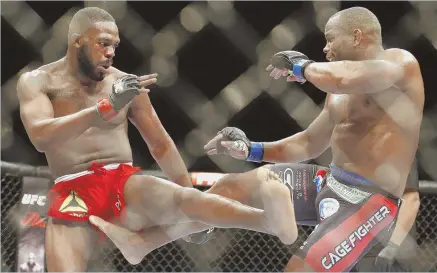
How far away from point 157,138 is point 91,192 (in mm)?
273

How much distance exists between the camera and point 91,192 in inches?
82.3

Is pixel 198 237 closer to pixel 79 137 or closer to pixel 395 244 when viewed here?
pixel 79 137

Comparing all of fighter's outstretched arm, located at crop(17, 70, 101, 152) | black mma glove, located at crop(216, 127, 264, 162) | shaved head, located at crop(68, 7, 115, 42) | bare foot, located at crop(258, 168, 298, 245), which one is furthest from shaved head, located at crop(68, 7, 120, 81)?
bare foot, located at crop(258, 168, 298, 245)

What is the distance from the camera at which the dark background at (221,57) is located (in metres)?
3.33

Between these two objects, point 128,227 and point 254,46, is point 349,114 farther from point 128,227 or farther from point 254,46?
point 254,46

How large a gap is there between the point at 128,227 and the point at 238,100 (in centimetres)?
100

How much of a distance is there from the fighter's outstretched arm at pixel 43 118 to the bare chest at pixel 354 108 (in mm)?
724

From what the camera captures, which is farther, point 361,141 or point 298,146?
point 298,146

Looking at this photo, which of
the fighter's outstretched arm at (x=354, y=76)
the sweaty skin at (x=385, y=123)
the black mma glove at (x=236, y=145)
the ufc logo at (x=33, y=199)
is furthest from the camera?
the ufc logo at (x=33, y=199)

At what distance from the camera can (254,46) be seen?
11.2 feet

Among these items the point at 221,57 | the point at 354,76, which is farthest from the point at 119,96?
the point at 221,57

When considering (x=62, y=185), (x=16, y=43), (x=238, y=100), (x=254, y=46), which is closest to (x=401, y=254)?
(x=238, y=100)

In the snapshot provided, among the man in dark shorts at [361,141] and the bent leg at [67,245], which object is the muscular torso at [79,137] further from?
the man in dark shorts at [361,141]

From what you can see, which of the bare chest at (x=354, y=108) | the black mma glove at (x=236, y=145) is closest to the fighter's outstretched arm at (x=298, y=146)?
the black mma glove at (x=236, y=145)
